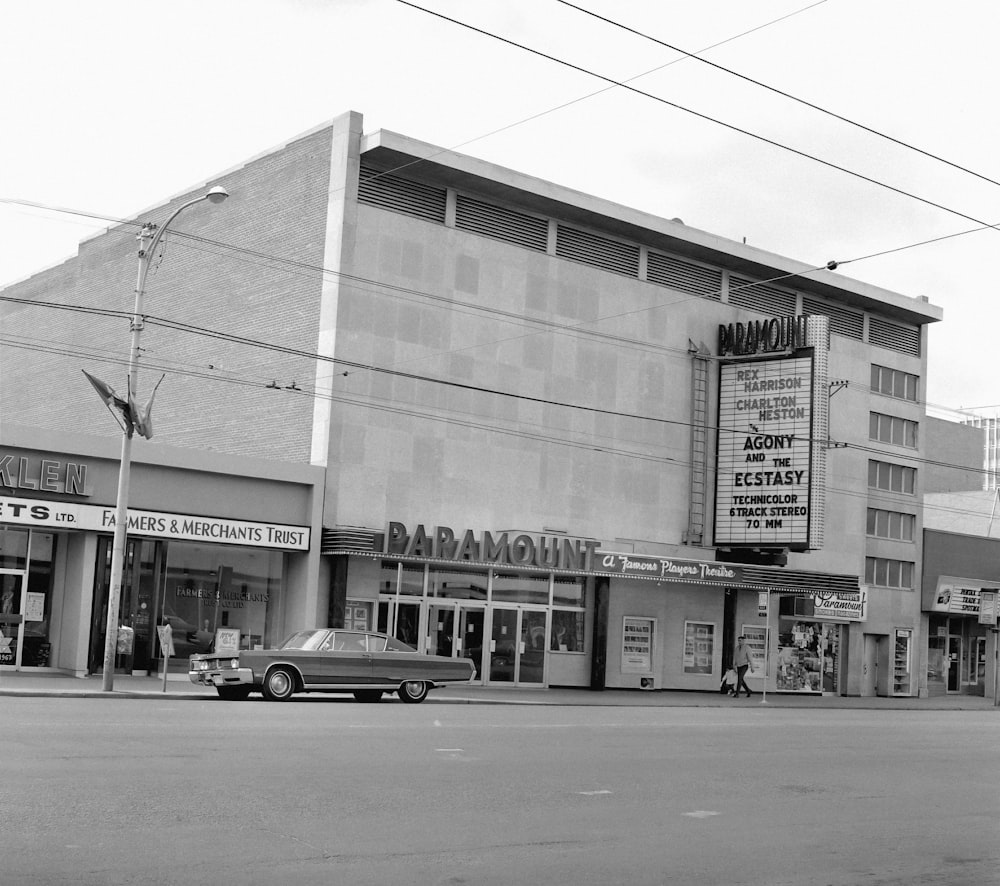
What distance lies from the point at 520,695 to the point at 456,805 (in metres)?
21.2

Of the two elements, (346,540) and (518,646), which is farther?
(518,646)

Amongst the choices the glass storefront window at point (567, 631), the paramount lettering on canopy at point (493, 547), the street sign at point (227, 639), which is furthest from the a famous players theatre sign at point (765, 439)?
the street sign at point (227, 639)

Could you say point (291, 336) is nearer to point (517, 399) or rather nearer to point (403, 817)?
point (517, 399)

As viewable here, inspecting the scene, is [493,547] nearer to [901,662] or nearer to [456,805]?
[901,662]

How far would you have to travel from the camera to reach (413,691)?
26.0 metres

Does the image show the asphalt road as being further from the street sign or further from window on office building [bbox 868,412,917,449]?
window on office building [bbox 868,412,917,449]

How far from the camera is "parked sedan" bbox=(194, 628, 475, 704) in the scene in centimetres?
2391

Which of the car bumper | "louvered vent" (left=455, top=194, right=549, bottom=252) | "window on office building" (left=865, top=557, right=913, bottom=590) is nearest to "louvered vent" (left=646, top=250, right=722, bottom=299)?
"louvered vent" (left=455, top=194, right=549, bottom=252)

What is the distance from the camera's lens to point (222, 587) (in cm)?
3128

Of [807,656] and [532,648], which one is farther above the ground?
[532,648]

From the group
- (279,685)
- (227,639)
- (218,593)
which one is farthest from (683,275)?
(279,685)

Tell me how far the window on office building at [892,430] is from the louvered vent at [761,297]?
5.48m

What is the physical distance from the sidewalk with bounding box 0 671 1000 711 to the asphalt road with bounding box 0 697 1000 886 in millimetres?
4472

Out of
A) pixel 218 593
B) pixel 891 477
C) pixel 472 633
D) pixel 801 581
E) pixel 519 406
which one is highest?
pixel 519 406
